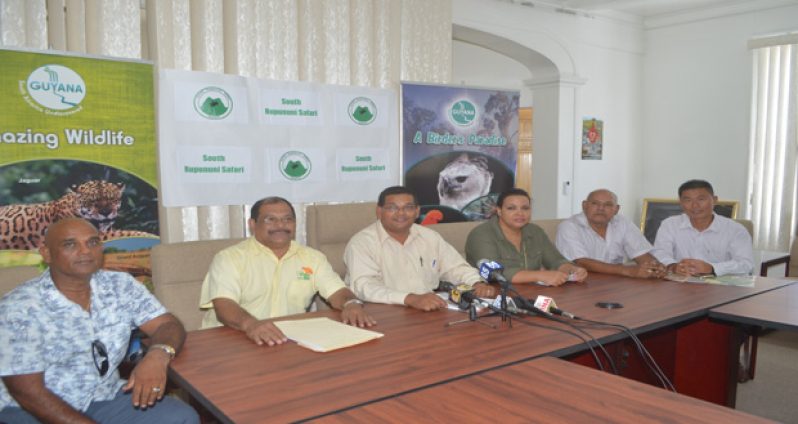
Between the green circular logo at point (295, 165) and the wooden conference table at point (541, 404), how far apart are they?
2.77 m

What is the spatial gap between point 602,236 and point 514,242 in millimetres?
755

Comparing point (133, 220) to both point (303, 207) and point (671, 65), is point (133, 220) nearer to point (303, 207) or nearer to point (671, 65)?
point (303, 207)

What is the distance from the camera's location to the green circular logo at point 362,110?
4.45 m

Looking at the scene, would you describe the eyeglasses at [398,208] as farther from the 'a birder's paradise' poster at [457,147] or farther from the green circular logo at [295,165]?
the 'a birder's paradise' poster at [457,147]

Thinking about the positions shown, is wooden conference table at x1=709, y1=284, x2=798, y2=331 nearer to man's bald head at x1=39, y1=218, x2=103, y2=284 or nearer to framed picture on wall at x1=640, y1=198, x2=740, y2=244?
man's bald head at x1=39, y1=218, x2=103, y2=284

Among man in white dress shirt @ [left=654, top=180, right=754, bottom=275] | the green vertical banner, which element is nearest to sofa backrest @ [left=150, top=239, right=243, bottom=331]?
the green vertical banner

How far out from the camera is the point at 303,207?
4504 millimetres

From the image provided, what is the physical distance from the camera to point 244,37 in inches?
163

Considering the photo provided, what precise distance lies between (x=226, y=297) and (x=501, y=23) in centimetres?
427

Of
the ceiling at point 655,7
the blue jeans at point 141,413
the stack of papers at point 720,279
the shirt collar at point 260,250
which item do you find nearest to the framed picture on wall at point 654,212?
the ceiling at point 655,7

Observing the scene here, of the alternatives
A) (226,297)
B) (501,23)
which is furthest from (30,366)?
(501,23)

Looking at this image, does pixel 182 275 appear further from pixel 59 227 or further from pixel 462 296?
pixel 462 296

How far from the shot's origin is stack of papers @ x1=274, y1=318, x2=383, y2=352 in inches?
75.5

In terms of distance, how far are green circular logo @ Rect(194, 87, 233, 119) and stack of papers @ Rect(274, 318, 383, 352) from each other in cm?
204
